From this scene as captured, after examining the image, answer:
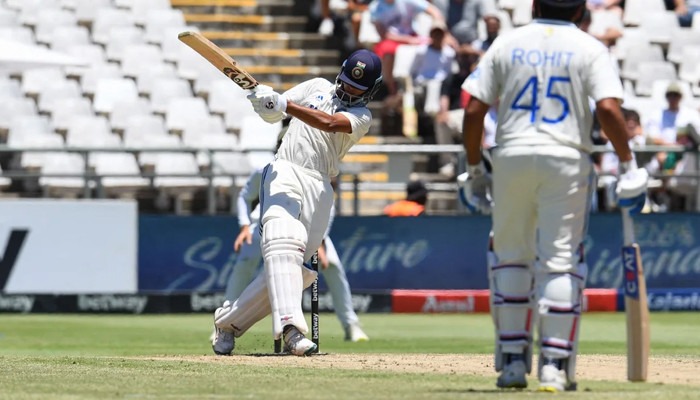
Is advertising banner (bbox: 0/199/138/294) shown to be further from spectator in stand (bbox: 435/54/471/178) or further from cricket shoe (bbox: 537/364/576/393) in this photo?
cricket shoe (bbox: 537/364/576/393)

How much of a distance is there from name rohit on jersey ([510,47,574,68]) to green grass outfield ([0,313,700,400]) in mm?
1537

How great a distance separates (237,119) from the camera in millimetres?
19812

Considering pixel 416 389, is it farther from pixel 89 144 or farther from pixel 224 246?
pixel 89 144

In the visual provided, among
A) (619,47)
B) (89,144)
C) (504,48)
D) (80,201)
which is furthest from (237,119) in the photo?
(504,48)

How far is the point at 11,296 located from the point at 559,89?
36.3 ft

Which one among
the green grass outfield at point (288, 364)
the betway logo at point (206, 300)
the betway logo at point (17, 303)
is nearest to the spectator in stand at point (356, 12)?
the betway logo at point (206, 300)

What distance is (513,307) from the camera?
698 cm

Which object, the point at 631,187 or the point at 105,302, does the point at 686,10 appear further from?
the point at 631,187

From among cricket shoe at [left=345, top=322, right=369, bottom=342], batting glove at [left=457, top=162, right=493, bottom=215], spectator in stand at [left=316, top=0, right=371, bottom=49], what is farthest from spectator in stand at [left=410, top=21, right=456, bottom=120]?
batting glove at [left=457, top=162, right=493, bottom=215]

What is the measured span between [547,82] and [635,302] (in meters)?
1.13

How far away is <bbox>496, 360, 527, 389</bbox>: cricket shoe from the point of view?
697 cm

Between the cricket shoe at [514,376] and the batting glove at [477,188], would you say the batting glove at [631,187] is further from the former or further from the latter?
the cricket shoe at [514,376]

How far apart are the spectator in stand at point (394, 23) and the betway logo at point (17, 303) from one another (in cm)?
581

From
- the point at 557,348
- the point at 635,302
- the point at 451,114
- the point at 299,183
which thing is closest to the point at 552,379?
the point at 557,348
